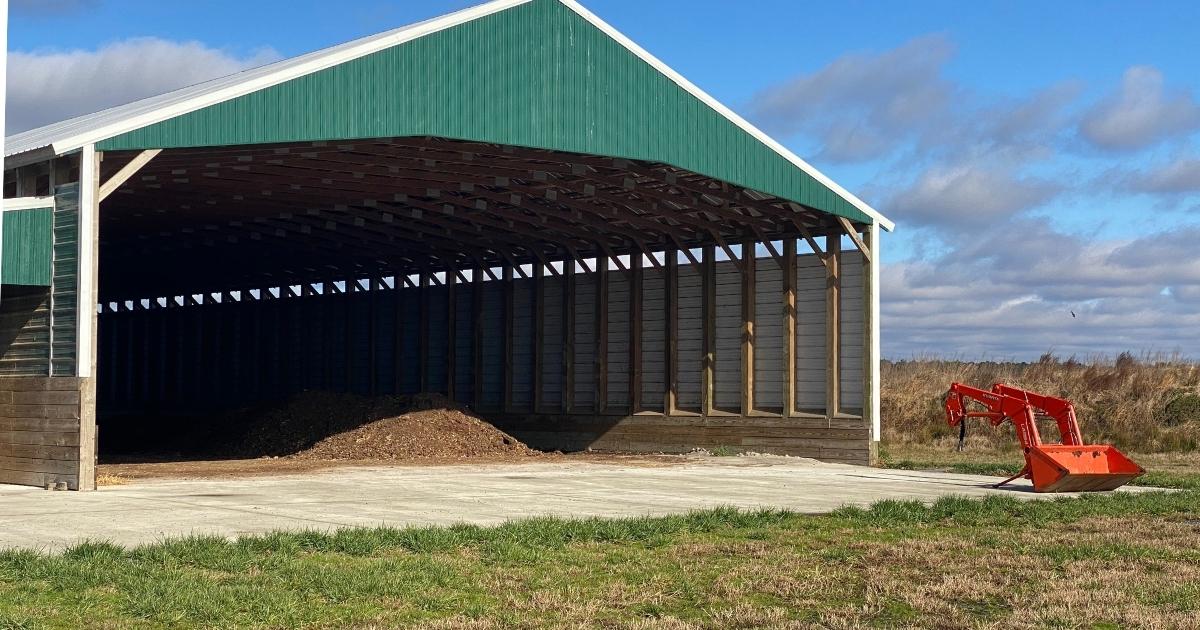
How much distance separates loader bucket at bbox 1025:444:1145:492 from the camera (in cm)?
2100

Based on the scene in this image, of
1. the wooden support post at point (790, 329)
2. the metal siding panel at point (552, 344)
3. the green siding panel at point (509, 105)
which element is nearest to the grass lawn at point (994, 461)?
the wooden support post at point (790, 329)

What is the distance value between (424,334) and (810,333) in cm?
1330

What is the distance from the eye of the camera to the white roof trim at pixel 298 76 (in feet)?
66.0

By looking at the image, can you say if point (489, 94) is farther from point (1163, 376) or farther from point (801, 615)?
point (1163, 376)

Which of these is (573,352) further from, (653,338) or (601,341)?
(653,338)

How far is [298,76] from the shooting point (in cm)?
2172

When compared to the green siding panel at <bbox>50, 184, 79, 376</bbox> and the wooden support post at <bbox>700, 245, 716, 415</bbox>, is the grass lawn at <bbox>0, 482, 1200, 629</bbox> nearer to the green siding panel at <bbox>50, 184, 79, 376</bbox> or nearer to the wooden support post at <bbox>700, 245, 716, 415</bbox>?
the green siding panel at <bbox>50, 184, 79, 376</bbox>

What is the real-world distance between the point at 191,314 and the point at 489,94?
29354 mm

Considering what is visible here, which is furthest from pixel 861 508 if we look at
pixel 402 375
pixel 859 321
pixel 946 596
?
pixel 402 375

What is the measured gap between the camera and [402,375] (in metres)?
41.5

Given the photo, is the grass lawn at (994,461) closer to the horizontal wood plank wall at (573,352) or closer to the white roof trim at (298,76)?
the horizontal wood plank wall at (573,352)

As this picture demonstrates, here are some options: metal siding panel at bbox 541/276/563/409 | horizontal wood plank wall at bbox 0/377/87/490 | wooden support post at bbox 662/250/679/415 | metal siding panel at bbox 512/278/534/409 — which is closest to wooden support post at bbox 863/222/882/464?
wooden support post at bbox 662/250/679/415

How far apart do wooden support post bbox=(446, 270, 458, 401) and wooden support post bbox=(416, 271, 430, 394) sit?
0.88 meters

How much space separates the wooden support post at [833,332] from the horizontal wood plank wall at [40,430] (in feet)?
55.2
